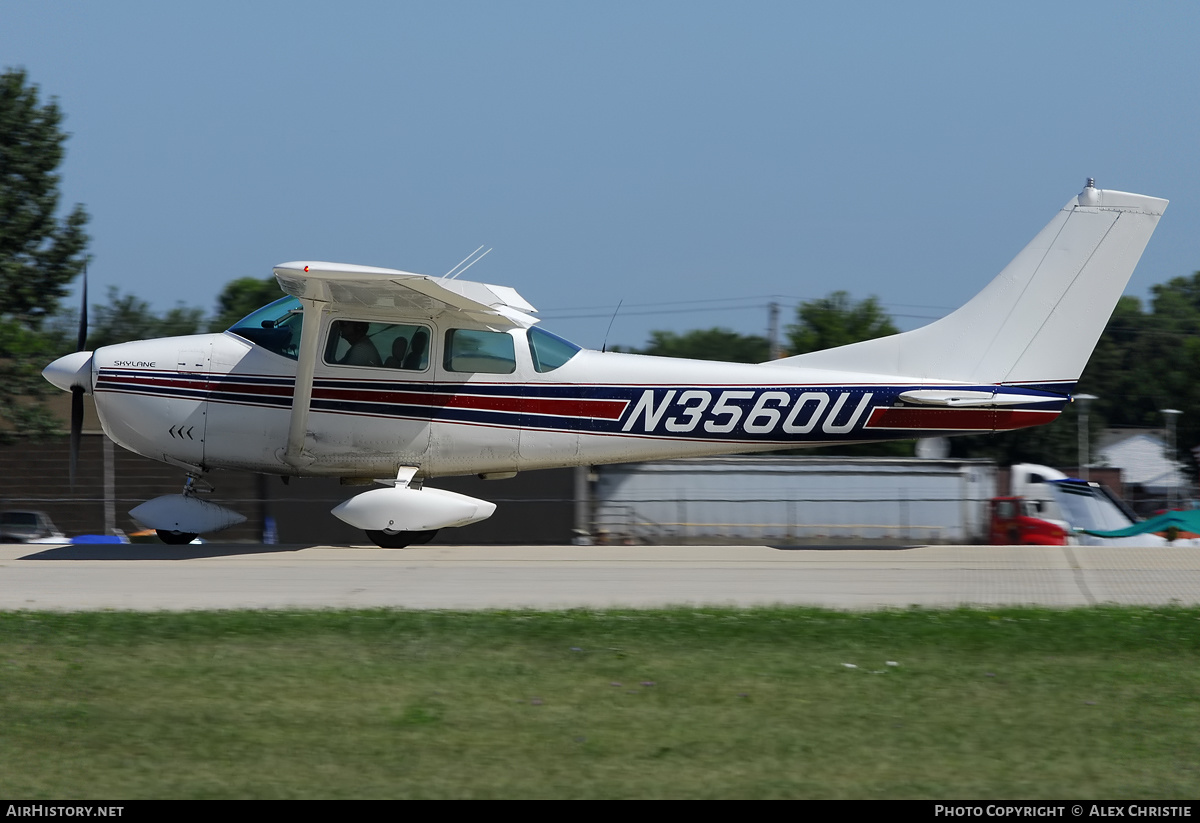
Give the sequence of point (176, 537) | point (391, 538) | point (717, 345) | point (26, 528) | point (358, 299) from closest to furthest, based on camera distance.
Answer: point (358, 299)
point (176, 537)
point (391, 538)
point (26, 528)
point (717, 345)

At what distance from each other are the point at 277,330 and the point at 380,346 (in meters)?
1.07

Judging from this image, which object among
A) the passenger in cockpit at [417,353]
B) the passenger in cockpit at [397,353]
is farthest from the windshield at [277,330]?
the passenger in cockpit at [417,353]

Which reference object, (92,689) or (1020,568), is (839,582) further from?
(92,689)

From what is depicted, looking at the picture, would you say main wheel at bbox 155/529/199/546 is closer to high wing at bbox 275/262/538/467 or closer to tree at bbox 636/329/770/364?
high wing at bbox 275/262/538/467

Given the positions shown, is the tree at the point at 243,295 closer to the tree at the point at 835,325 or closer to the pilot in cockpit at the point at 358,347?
the tree at the point at 835,325

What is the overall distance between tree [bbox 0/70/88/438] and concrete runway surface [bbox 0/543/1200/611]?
16.3 m

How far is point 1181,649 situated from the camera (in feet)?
21.5

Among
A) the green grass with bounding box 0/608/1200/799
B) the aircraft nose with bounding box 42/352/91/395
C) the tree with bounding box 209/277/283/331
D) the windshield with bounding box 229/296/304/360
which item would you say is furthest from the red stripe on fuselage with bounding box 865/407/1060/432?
the tree with bounding box 209/277/283/331

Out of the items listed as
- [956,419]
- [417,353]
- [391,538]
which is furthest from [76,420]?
[956,419]

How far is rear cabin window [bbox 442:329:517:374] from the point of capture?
1138cm

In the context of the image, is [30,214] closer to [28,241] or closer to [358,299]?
[28,241]

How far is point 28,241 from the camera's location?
25.9 metres

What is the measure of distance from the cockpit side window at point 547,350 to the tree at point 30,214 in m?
17.8
